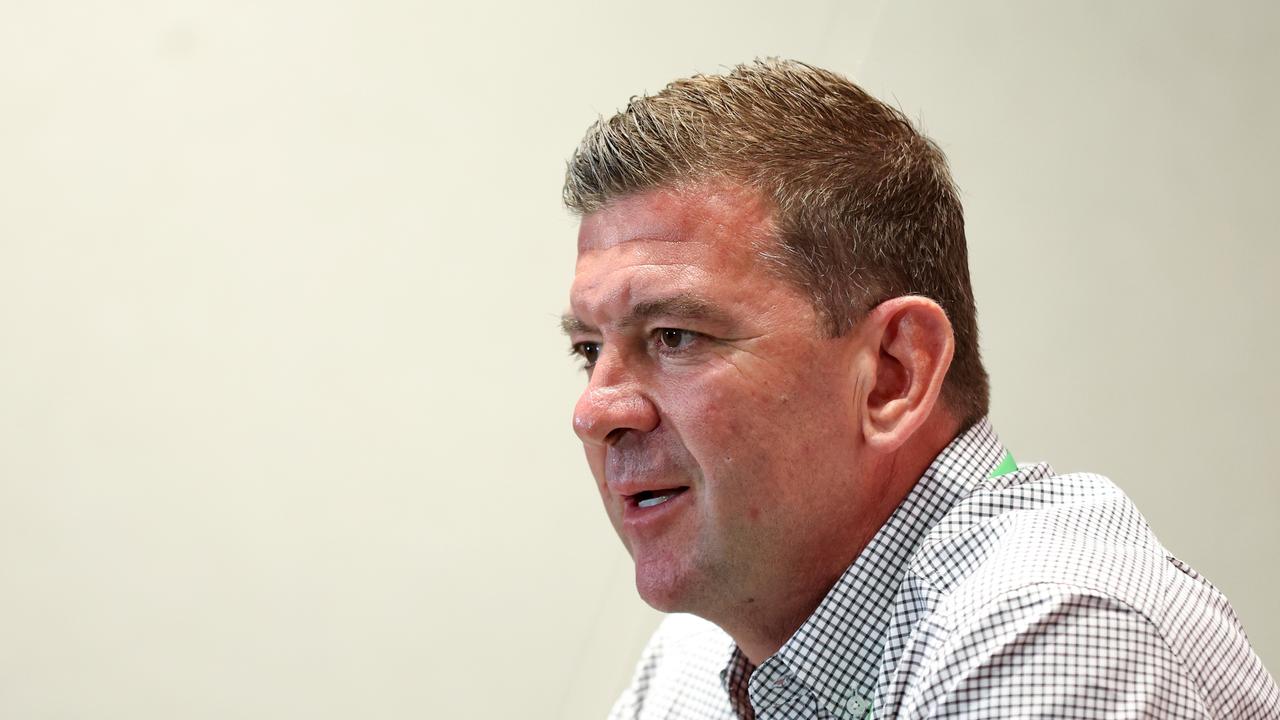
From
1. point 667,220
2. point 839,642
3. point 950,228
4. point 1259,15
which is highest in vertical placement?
point 1259,15

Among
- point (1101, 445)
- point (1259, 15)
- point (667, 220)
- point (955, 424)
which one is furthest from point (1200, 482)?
point (667, 220)

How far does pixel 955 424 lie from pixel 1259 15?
131 centimetres

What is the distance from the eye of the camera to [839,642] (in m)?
1.28

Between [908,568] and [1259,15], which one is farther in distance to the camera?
[1259,15]

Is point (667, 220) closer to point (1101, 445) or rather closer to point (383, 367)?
point (383, 367)

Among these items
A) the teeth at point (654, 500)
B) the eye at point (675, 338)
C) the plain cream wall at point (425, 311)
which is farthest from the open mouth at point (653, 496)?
the plain cream wall at point (425, 311)

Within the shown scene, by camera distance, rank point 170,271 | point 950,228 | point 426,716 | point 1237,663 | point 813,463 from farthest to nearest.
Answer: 1. point 426,716
2. point 170,271
3. point 950,228
4. point 813,463
5. point 1237,663

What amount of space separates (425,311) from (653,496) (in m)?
1.03

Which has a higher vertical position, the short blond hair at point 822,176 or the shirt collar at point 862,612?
the short blond hair at point 822,176

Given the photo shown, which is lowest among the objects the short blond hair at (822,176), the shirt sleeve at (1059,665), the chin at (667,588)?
the chin at (667,588)

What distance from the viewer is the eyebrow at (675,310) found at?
1.27 metres

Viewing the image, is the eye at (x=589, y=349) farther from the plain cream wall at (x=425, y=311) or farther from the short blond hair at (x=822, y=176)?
the plain cream wall at (x=425, y=311)

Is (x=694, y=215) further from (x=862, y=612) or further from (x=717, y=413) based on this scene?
(x=862, y=612)

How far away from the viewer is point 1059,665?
101cm
